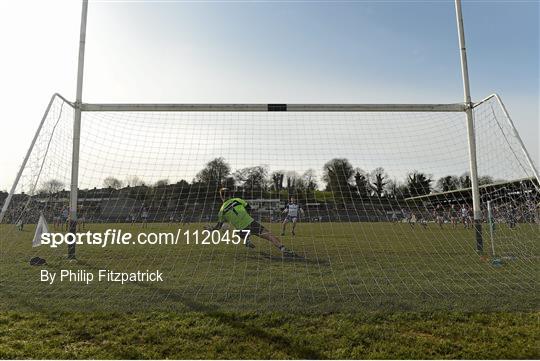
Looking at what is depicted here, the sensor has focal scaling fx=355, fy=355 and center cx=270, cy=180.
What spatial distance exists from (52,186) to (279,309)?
5767 millimetres

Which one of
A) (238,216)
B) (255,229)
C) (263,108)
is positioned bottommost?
Answer: (255,229)

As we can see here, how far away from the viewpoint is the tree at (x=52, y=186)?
Answer: 708cm

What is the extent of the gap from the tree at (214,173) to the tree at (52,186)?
2.84 m

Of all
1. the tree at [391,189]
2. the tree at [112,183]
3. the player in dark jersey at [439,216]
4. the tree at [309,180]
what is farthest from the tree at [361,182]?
the player in dark jersey at [439,216]

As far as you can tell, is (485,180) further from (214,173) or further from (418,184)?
(214,173)

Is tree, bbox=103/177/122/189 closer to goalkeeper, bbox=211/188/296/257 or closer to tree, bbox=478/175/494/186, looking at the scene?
goalkeeper, bbox=211/188/296/257

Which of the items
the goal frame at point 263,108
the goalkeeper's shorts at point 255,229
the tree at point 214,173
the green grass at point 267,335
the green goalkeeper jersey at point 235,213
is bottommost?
the green grass at point 267,335

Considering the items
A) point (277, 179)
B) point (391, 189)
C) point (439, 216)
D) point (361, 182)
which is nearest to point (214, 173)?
point (277, 179)

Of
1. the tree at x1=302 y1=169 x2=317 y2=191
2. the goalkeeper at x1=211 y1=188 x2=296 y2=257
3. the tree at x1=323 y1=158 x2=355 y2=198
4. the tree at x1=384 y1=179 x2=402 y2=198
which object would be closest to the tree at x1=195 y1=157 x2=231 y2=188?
the goalkeeper at x1=211 y1=188 x2=296 y2=257

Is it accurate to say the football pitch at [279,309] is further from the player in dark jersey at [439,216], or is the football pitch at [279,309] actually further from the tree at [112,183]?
the player in dark jersey at [439,216]

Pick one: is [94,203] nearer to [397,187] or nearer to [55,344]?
[55,344]

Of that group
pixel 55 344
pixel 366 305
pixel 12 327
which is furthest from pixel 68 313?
pixel 366 305

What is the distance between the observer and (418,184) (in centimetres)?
859

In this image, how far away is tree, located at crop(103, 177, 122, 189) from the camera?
766 centimetres
